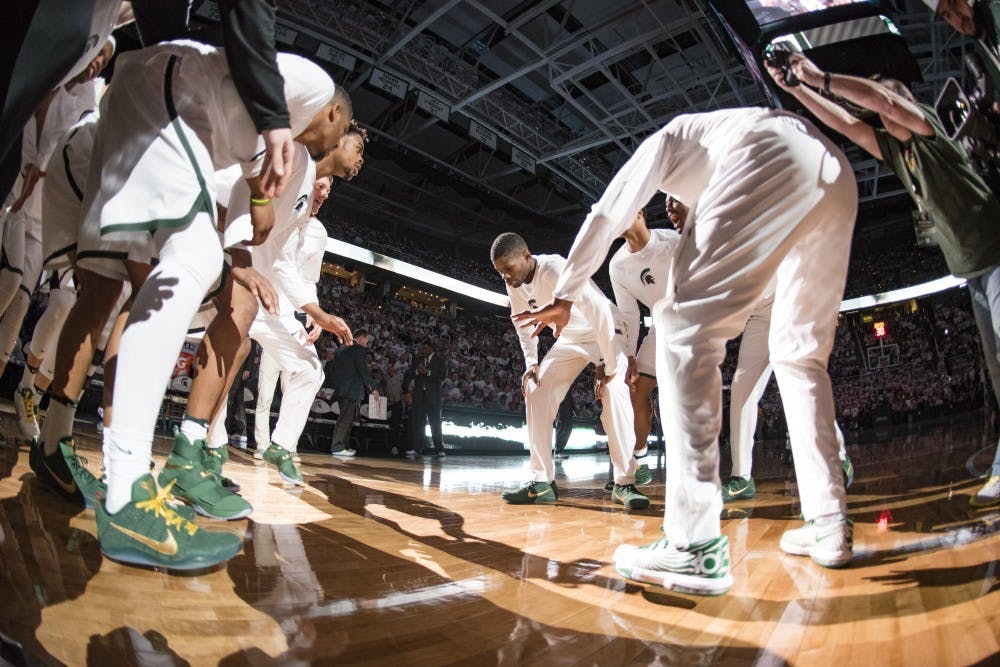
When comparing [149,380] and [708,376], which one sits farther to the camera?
[708,376]

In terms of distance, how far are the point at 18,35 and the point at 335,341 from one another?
374 inches

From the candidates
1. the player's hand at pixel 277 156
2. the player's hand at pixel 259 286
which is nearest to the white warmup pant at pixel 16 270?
the player's hand at pixel 259 286

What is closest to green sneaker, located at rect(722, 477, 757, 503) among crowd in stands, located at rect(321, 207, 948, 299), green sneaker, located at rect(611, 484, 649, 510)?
green sneaker, located at rect(611, 484, 649, 510)

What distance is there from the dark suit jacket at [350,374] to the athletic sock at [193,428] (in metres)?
4.48

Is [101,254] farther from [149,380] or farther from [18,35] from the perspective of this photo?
[18,35]

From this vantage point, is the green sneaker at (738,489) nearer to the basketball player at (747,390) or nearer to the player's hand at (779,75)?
the basketball player at (747,390)

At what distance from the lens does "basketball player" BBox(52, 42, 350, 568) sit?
0.95 m

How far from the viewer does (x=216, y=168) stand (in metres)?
1.35

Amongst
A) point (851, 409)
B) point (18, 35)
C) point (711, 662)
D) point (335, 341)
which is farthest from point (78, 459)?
point (851, 409)

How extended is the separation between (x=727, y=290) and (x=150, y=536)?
1418mm

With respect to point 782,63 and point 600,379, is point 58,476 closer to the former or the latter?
point 600,379

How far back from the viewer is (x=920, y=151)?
1.63 metres

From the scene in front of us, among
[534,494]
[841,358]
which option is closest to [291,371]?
[534,494]

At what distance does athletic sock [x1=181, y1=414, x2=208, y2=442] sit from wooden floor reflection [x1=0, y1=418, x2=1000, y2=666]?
0.91ft
